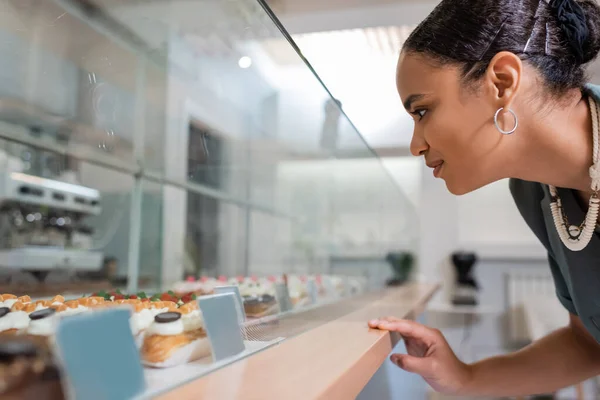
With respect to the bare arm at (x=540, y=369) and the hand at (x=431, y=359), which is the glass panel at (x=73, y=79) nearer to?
the hand at (x=431, y=359)

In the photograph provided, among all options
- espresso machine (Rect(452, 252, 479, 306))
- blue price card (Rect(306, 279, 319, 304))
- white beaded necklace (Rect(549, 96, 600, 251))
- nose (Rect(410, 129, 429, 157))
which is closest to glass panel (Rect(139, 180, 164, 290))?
blue price card (Rect(306, 279, 319, 304))

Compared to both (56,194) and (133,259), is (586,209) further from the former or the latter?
(56,194)

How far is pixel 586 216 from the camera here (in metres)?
0.83

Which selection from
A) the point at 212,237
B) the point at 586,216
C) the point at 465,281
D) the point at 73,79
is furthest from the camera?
the point at 465,281

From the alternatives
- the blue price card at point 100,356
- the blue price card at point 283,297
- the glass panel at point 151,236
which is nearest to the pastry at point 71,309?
the blue price card at point 100,356

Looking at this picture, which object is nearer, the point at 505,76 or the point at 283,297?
the point at 505,76

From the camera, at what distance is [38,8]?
47.0 inches

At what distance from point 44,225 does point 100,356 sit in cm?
184

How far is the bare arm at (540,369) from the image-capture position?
40.7 inches

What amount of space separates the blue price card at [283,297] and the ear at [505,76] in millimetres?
483

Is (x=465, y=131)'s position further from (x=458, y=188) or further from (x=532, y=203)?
(x=532, y=203)

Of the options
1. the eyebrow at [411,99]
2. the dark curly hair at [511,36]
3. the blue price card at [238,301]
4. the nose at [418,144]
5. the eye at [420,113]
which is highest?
the dark curly hair at [511,36]

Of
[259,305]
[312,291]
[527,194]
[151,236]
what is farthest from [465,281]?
[259,305]

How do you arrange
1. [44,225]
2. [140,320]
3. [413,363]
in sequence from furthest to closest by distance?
[44,225]
[413,363]
[140,320]
